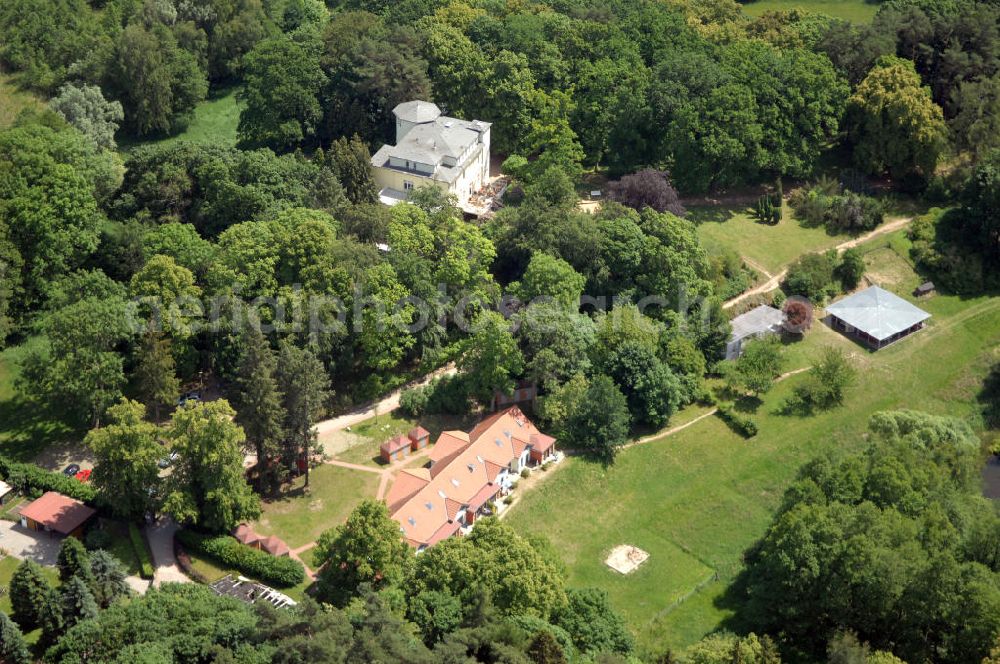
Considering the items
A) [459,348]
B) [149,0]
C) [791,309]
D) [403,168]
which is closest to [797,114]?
[791,309]

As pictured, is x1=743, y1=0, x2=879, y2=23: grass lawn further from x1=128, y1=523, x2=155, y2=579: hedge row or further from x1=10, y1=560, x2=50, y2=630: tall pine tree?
x1=10, y1=560, x2=50, y2=630: tall pine tree

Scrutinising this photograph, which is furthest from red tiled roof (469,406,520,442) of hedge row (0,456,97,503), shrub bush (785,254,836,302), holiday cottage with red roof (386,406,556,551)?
shrub bush (785,254,836,302)

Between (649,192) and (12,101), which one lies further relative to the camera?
(12,101)

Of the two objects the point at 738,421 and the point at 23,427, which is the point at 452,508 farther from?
the point at 23,427

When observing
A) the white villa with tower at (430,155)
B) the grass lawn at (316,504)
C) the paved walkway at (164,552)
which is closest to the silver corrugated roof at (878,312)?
the white villa with tower at (430,155)

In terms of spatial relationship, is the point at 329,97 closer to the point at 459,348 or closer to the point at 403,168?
the point at 403,168

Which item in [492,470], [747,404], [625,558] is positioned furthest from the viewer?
[747,404]

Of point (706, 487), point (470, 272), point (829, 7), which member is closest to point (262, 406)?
point (470, 272)
